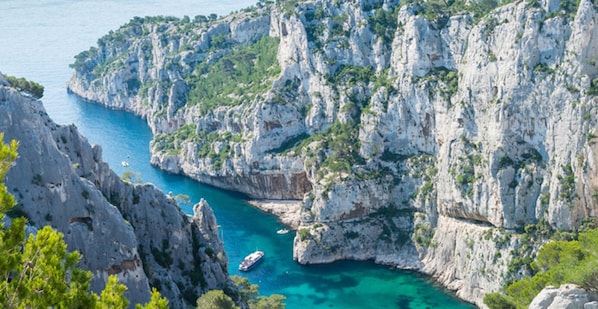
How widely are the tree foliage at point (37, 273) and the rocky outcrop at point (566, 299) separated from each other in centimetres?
2541

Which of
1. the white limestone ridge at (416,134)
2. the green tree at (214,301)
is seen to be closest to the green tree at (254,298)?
the green tree at (214,301)

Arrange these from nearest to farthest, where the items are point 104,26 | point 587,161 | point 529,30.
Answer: point 587,161 → point 529,30 → point 104,26

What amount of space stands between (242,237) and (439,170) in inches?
853

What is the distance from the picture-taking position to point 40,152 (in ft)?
120

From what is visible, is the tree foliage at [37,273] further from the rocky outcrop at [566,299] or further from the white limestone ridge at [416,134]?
the white limestone ridge at [416,134]

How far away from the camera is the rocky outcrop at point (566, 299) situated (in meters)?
36.0

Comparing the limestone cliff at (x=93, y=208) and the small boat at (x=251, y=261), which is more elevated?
the limestone cliff at (x=93, y=208)

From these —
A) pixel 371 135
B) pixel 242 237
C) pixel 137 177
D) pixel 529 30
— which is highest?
pixel 529 30

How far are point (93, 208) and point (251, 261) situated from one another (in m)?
34.2

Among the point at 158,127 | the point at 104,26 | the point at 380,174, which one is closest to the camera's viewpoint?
the point at 380,174

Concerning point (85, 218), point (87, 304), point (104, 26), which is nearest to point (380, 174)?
point (85, 218)

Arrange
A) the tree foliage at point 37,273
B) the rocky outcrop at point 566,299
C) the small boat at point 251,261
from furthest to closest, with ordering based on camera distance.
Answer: the small boat at point 251,261 < the rocky outcrop at point 566,299 < the tree foliage at point 37,273

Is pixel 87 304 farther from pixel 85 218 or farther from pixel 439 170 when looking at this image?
pixel 439 170

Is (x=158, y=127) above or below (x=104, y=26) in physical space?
below
